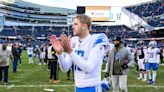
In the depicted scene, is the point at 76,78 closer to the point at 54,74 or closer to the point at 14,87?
the point at 14,87

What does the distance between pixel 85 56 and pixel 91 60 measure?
18cm

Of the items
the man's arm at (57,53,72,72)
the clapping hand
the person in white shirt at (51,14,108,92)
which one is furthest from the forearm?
the man's arm at (57,53,72,72)

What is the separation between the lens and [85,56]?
5180mm

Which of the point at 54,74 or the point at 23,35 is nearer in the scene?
the point at 54,74

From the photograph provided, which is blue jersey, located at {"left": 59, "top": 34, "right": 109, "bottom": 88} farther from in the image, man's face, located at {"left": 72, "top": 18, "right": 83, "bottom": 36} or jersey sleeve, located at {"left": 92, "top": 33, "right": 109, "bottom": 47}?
man's face, located at {"left": 72, "top": 18, "right": 83, "bottom": 36}

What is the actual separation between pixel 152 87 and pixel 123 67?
628cm

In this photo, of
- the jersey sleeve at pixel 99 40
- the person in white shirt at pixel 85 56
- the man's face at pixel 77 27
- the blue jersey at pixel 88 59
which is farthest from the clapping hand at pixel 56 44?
the jersey sleeve at pixel 99 40

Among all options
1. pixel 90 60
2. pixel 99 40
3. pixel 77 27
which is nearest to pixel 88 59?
pixel 90 60

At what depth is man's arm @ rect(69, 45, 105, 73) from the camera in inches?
190

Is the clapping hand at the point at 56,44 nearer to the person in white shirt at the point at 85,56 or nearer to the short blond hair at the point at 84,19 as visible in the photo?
the person in white shirt at the point at 85,56

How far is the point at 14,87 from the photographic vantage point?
17.2 meters

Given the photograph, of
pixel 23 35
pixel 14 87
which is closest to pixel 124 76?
pixel 14 87

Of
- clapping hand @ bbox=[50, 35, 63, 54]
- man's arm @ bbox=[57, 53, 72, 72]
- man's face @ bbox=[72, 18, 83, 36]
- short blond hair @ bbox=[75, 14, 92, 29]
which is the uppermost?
short blond hair @ bbox=[75, 14, 92, 29]

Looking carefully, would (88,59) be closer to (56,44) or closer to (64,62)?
(64,62)
